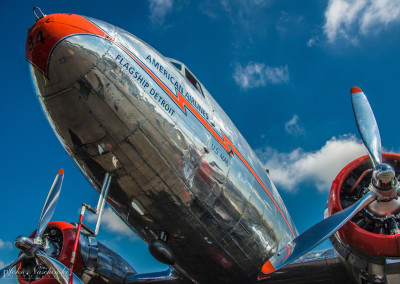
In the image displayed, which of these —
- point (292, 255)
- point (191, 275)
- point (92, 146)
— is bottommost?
point (292, 255)

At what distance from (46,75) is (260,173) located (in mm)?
4836

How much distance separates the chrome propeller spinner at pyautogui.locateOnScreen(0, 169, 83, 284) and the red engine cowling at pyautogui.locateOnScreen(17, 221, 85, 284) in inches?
21.4

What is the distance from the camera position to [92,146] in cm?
555

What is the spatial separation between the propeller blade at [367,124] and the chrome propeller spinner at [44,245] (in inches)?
204

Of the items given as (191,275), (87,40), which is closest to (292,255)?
(191,275)

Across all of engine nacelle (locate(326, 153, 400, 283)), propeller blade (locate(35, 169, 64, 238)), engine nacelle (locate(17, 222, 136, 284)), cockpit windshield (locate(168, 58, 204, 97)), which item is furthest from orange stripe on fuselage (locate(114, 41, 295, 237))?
engine nacelle (locate(17, 222, 136, 284))

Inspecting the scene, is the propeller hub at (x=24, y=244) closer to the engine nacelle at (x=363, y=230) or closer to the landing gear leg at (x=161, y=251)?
the landing gear leg at (x=161, y=251)

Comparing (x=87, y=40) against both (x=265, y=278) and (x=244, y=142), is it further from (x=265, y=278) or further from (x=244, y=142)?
(x=265, y=278)

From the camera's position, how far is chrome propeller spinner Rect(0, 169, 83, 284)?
6.71m

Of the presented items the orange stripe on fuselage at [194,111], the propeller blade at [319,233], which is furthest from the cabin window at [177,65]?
the propeller blade at [319,233]

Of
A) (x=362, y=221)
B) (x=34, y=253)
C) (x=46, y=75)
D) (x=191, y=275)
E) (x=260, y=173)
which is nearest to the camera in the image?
(x=46, y=75)

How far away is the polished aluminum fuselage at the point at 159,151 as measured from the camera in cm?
521

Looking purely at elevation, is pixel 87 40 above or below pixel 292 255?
above

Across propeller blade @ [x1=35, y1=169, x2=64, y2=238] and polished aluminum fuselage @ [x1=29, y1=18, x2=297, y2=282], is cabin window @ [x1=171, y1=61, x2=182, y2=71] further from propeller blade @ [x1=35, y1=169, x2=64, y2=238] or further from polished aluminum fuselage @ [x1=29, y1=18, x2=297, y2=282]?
propeller blade @ [x1=35, y1=169, x2=64, y2=238]
